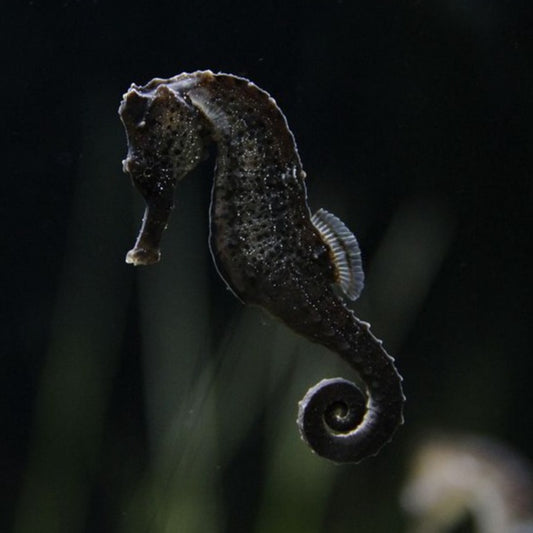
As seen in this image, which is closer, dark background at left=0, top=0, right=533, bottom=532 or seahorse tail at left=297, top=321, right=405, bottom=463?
seahorse tail at left=297, top=321, right=405, bottom=463

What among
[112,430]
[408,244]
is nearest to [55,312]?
[112,430]

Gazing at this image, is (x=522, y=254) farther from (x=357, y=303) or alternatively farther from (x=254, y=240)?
(x=254, y=240)

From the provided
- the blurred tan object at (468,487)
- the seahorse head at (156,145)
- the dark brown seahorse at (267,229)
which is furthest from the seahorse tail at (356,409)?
the blurred tan object at (468,487)

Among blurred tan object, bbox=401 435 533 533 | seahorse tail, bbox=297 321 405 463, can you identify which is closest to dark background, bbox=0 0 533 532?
blurred tan object, bbox=401 435 533 533

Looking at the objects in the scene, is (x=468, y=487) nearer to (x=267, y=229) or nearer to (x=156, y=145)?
(x=267, y=229)

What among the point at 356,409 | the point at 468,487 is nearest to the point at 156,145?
the point at 356,409

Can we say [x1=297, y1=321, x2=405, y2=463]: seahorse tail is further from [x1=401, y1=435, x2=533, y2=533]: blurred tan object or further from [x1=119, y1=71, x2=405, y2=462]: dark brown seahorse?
[x1=401, y1=435, x2=533, y2=533]: blurred tan object
